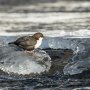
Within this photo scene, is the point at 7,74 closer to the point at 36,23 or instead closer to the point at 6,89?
the point at 6,89

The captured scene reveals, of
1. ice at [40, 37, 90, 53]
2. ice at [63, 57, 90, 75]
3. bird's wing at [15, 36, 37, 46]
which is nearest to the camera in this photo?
ice at [63, 57, 90, 75]

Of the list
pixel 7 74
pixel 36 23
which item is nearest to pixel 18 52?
pixel 7 74

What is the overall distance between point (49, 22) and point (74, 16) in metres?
2.54

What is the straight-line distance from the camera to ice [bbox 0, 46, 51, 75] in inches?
475

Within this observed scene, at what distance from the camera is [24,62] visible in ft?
40.2

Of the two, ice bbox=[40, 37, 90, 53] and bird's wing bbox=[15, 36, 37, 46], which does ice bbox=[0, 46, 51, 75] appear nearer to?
bird's wing bbox=[15, 36, 37, 46]

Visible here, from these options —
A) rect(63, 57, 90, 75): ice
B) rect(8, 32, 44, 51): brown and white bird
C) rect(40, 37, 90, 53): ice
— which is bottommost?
rect(40, 37, 90, 53): ice

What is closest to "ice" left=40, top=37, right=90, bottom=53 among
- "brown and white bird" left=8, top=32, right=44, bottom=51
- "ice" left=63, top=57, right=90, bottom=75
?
"brown and white bird" left=8, top=32, right=44, bottom=51

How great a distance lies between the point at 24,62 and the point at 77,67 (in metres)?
1.31

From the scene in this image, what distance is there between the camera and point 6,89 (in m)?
10.5

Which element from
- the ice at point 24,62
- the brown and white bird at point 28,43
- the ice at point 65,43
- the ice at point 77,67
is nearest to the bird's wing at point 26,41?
the brown and white bird at point 28,43

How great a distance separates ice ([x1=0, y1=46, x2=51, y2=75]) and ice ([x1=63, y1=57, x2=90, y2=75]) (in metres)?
0.51

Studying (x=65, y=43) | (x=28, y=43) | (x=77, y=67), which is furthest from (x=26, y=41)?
(x=65, y=43)

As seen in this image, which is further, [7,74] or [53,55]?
[53,55]
